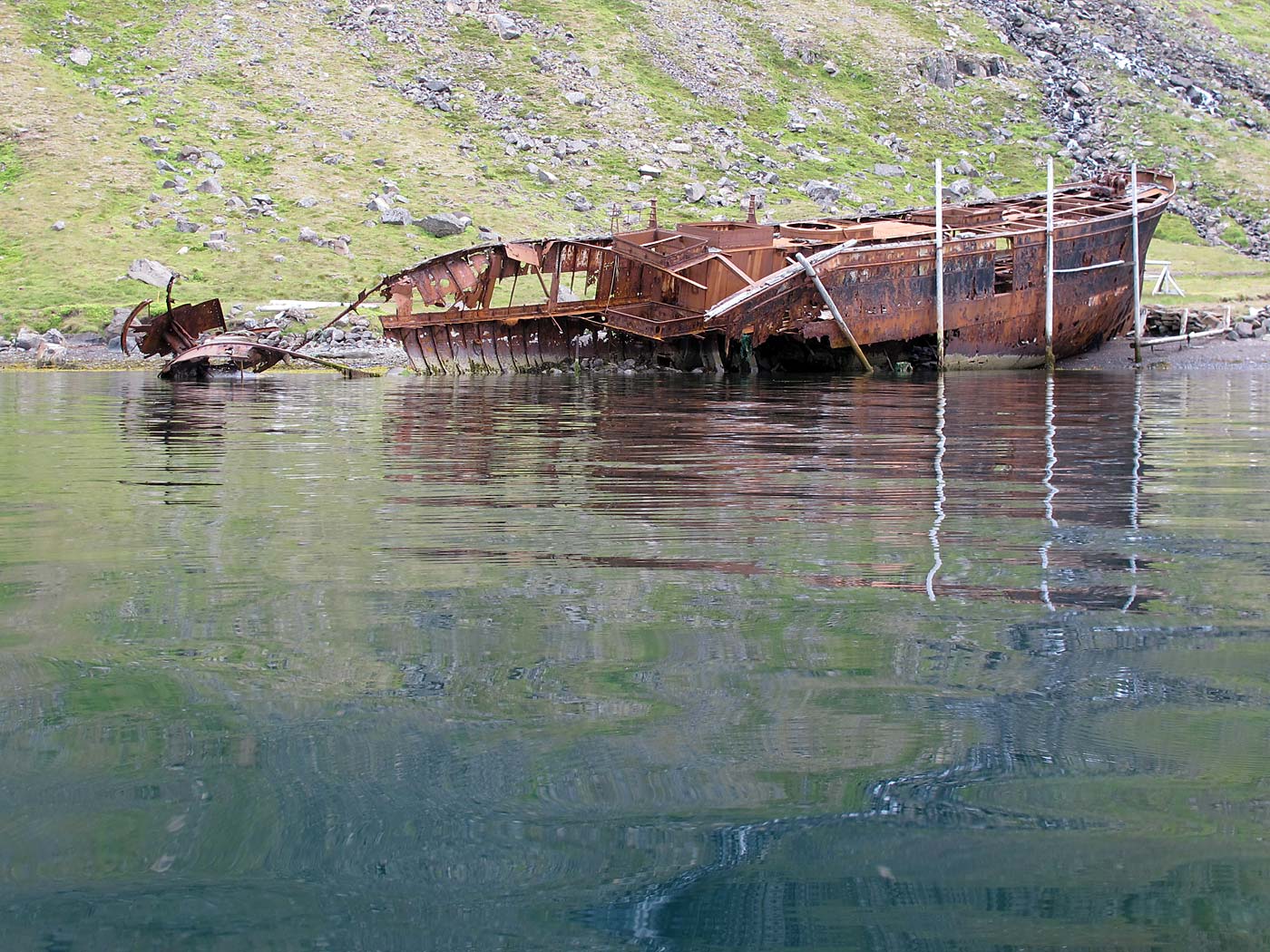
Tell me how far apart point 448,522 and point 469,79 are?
55.6 metres

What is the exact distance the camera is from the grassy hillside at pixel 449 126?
135ft

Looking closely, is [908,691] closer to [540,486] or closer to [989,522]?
[989,522]

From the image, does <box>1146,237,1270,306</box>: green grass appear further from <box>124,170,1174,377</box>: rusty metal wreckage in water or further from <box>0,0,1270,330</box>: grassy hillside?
<box>124,170,1174,377</box>: rusty metal wreckage in water

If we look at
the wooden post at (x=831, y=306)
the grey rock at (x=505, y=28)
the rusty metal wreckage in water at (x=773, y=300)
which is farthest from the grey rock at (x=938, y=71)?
the wooden post at (x=831, y=306)

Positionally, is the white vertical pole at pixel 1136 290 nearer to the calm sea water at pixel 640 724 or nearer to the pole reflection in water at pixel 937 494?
the pole reflection in water at pixel 937 494

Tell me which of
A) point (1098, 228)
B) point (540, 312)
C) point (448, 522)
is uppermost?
point (1098, 228)

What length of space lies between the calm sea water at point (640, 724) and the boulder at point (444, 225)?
36440 millimetres

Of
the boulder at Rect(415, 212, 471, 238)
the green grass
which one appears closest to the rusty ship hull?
the green grass

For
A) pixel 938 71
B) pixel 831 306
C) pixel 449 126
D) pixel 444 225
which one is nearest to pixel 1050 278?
pixel 831 306

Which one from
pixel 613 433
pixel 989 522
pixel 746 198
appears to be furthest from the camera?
pixel 746 198

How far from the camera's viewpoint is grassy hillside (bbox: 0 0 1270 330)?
41.0 m

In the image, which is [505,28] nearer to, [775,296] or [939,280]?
[939,280]

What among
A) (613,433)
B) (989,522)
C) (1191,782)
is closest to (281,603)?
(1191,782)

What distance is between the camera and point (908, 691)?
3332 millimetres
